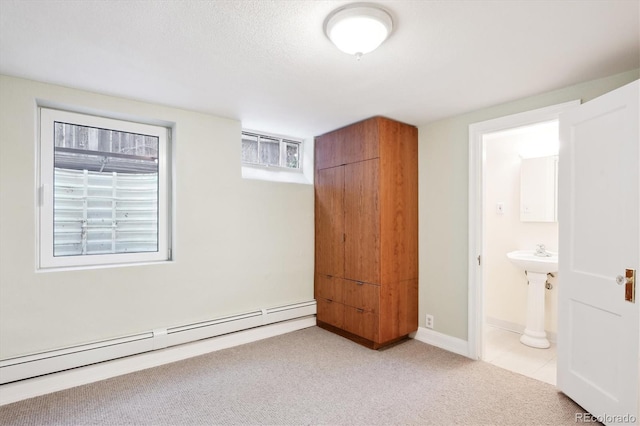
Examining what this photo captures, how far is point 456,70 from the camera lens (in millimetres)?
2209

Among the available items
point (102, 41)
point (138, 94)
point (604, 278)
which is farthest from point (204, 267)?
point (604, 278)

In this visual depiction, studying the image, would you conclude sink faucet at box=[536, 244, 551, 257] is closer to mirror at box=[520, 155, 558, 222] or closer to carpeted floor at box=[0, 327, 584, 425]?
mirror at box=[520, 155, 558, 222]

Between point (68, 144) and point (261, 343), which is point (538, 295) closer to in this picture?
point (261, 343)

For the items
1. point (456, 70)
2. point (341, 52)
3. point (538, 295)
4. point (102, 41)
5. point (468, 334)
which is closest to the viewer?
point (102, 41)

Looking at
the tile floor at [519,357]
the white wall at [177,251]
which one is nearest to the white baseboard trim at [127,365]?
the white wall at [177,251]

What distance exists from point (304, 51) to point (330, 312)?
2.72m

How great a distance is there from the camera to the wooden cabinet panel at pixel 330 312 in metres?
3.56

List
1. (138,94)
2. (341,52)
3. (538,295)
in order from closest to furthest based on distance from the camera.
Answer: (341,52), (138,94), (538,295)

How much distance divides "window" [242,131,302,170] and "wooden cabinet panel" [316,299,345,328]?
168 cm

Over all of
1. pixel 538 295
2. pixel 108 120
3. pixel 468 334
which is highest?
pixel 108 120

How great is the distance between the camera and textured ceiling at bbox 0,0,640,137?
158 cm

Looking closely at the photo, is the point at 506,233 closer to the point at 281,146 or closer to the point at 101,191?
the point at 281,146

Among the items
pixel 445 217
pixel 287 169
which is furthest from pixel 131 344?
pixel 445 217

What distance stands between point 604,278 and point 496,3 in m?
1.73
